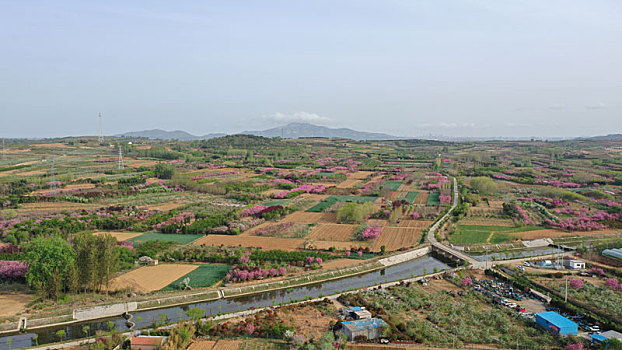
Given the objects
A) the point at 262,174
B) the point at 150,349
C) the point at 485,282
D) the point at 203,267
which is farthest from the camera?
the point at 262,174

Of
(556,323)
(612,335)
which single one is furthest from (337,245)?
(612,335)

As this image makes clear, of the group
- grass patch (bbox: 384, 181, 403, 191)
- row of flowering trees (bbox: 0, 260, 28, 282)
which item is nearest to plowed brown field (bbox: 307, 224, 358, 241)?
row of flowering trees (bbox: 0, 260, 28, 282)

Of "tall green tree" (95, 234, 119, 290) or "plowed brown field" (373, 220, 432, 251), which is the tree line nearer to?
"tall green tree" (95, 234, 119, 290)

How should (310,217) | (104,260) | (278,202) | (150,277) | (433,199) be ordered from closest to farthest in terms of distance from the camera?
1. (104,260)
2. (150,277)
3. (310,217)
4. (278,202)
5. (433,199)

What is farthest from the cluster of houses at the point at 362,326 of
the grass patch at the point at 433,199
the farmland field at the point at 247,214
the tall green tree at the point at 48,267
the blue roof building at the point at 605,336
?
the grass patch at the point at 433,199

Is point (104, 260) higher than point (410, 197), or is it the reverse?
point (104, 260)

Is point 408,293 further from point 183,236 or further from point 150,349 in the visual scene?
point 183,236

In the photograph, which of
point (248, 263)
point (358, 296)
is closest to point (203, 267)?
point (248, 263)

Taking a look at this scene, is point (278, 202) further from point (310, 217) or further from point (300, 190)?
point (310, 217)

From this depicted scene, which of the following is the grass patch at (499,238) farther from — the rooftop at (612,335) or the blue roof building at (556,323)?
the rooftop at (612,335)
